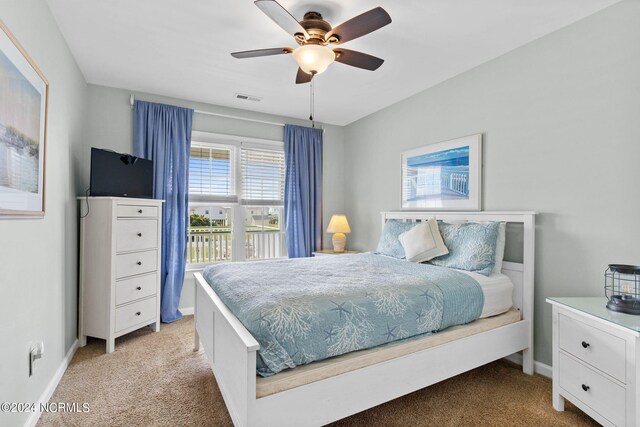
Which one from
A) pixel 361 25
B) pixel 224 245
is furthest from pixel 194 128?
pixel 361 25

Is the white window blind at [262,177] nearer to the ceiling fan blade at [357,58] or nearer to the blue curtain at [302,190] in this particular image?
the blue curtain at [302,190]

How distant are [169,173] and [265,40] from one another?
1.96 meters

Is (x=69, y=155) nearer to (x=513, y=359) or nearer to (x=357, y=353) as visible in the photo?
(x=357, y=353)

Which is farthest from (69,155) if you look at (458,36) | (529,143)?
(529,143)

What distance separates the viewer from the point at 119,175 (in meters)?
3.02

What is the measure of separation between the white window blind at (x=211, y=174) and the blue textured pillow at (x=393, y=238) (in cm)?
204

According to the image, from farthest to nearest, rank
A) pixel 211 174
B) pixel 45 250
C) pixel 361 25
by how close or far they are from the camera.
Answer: pixel 211 174 < pixel 45 250 < pixel 361 25

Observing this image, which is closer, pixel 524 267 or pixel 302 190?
pixel 524 267

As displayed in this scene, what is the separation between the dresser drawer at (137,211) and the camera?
2.86m

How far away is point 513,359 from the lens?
2.64 m

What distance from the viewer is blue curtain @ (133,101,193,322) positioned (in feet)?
11.6

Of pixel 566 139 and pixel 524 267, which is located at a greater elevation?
pixel 566 139

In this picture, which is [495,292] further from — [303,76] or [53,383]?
[53,383]

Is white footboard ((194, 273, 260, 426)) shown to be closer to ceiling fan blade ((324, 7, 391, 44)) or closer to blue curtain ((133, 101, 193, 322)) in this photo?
blue curtain ((133, 101, 193, 322))
